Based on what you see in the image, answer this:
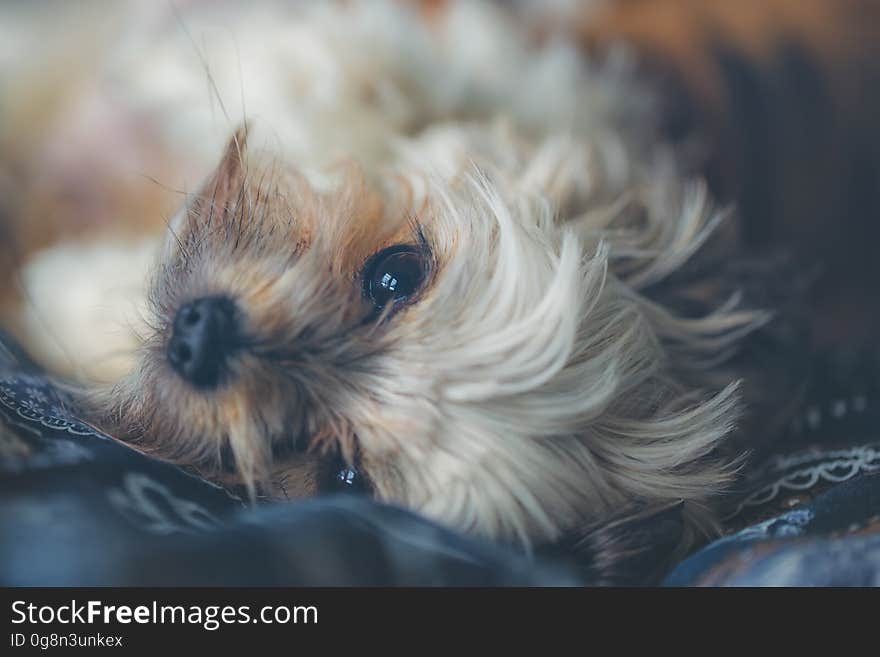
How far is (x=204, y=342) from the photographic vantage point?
835mm

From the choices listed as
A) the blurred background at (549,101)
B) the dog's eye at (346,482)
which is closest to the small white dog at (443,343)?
the dog's eye at (346,482)

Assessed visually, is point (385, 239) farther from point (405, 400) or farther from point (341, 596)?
point (341, 596)

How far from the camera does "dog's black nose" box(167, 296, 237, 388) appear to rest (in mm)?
837

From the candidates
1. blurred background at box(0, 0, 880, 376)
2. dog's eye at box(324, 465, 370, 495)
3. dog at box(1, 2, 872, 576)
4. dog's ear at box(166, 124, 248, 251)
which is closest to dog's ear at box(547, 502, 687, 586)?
dog at box(1, 2, 872, 576)

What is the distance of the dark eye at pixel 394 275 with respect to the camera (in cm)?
90

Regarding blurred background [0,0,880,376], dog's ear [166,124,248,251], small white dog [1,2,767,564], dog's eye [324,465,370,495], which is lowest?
dog's eye [324,465,370,495]

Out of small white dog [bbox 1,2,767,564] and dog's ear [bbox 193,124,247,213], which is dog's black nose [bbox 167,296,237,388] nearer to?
small white dog [bbox 1,2,767,564]

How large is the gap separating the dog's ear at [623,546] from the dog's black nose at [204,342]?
361mm

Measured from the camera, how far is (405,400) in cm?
82

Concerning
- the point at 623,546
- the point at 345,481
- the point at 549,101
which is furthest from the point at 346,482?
the point at 549,101

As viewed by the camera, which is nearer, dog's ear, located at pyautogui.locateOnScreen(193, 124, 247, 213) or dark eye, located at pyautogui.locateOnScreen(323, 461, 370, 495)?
dark eye, located at pyautogui.locateOnScreen(323, 461, 370, 495)

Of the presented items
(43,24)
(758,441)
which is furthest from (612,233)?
(43,24)

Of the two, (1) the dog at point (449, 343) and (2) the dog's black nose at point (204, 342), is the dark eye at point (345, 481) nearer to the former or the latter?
(1) the dog at point (449, 343)

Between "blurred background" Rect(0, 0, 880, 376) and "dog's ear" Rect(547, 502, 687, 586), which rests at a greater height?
"blurred background" Rect(0, 0, 880, 376)
